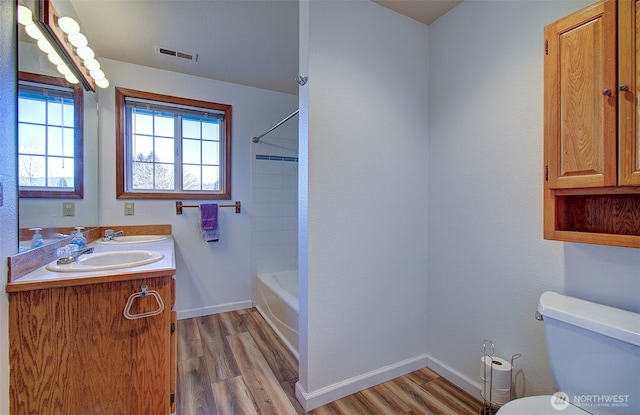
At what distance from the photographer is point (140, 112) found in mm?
2613

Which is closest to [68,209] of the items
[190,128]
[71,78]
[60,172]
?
[60,172]

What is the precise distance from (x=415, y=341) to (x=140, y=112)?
3072mm

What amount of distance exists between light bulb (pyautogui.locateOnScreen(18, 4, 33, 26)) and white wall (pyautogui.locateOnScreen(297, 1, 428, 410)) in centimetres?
125

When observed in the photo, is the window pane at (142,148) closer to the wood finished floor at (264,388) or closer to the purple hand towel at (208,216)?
the purple hand towel at (208,216)

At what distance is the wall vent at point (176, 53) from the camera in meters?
2.27

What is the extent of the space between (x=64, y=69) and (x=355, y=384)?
2600 mm

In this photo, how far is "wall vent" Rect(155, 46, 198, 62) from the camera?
7.43 ft

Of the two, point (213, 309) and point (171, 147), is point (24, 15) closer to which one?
point (171, 147)

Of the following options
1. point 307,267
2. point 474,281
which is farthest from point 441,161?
point 307,267

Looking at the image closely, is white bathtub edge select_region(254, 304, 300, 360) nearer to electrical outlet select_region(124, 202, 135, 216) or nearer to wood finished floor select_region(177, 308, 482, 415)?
wood finished floor select_region(177, 308, 482, 415)

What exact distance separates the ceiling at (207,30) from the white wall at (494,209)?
1.47 ft

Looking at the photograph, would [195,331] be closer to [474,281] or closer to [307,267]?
[307,267]

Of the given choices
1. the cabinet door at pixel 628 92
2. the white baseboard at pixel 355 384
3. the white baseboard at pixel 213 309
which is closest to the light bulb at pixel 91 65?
the white baseboard at pixel 213 309

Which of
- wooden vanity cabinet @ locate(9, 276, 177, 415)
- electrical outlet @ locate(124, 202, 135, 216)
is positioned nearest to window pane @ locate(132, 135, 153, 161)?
electrical outlet @ locate(124, 202, 135, 216)
